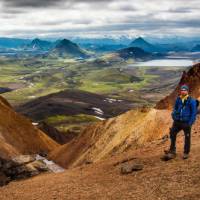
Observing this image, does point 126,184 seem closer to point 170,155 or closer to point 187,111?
point 170,155

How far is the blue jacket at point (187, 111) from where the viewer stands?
23.6 metres

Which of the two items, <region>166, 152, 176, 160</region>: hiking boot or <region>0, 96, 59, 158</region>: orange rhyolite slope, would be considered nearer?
<region>166, 152, 176, 160</region>: hiking boot

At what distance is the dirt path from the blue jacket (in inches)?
101

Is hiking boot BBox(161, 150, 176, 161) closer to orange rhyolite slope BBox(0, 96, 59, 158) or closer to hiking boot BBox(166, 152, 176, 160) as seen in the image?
hiking boot BBox(166, 152, 176, 160)

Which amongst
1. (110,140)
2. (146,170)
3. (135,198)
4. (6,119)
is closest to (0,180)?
(146,170)

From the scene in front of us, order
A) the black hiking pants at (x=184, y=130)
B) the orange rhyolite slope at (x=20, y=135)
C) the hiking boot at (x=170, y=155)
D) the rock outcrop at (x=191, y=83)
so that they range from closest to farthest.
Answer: the black hiking pants at (x=184, y=130) < the hiking boot at (x=170, y=155) < the rock outcrop at (x=191, y=83) < the orange rhyolite slope at (x=20, y=135)

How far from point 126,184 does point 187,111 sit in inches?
216

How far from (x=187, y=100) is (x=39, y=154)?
185 feet

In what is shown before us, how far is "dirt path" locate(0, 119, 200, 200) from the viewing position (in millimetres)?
20953

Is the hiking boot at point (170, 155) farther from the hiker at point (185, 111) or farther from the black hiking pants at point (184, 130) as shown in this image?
the hiker at point (185, 111)

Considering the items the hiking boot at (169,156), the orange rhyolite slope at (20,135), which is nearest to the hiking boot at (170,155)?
the hiking boot at (169,156)

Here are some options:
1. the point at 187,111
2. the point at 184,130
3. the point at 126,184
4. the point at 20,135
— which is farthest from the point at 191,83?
the point at 126,184

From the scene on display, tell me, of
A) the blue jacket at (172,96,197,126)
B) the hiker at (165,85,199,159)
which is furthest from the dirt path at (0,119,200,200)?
the blue jacket at (172,96,197,126)

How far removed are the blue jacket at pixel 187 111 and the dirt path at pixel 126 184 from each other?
258cm
